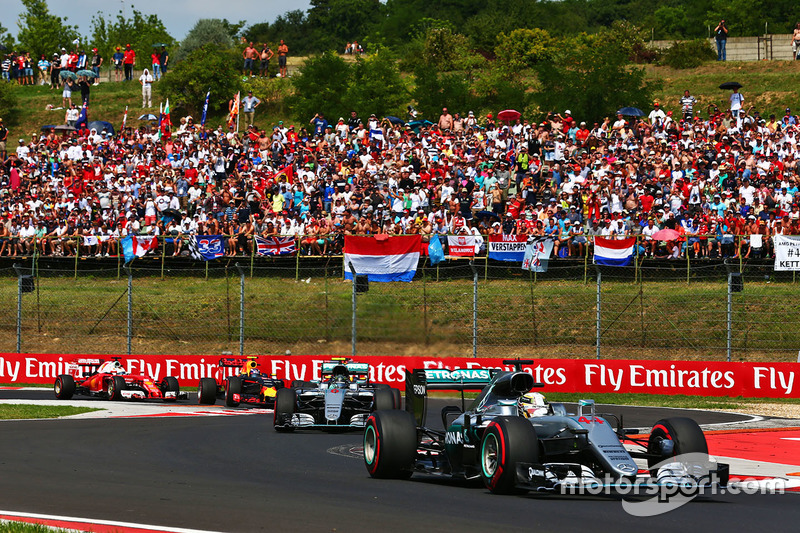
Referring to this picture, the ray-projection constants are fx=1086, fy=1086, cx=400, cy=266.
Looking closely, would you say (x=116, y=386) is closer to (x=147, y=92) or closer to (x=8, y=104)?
(x=147, y=92)

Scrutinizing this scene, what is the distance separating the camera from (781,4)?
8062 cm

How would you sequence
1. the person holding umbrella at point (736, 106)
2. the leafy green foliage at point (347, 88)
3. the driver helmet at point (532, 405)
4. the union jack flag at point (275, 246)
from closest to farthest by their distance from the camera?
the driver helmet at point (532, 405) → the union jack flag at point (275, 246) → the person holding umbrella at point (736, 106) → the leafy green foliage at point (347, 88)

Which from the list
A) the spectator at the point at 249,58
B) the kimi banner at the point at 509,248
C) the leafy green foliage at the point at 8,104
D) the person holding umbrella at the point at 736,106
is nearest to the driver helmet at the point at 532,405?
the kimi banner at the point at 509,248

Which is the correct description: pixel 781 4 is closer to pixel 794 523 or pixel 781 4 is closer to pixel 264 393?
pixel 264 393

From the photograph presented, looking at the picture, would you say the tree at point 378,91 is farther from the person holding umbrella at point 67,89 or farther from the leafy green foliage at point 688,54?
the leafy green foliage at point 688,54

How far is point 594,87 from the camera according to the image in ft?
142

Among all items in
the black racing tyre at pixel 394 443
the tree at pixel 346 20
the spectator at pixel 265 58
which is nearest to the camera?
the black racing tyre at pixel 394 443

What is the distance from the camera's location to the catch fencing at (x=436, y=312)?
87.5ft

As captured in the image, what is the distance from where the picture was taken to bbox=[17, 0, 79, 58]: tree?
86438 mm

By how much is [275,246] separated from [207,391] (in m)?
10.1

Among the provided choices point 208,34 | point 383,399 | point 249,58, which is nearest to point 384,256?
point 383,399

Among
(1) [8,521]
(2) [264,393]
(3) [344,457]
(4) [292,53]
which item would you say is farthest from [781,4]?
(1) [8,521]

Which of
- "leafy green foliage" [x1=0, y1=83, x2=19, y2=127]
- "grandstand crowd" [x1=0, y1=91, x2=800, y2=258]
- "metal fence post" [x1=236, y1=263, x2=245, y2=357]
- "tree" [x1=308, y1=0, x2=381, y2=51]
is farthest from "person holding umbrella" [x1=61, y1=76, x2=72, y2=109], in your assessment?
"tree" [x1=308, y1=0, x2=381, y2=51]

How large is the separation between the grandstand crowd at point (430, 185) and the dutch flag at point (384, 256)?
3.00 meters
